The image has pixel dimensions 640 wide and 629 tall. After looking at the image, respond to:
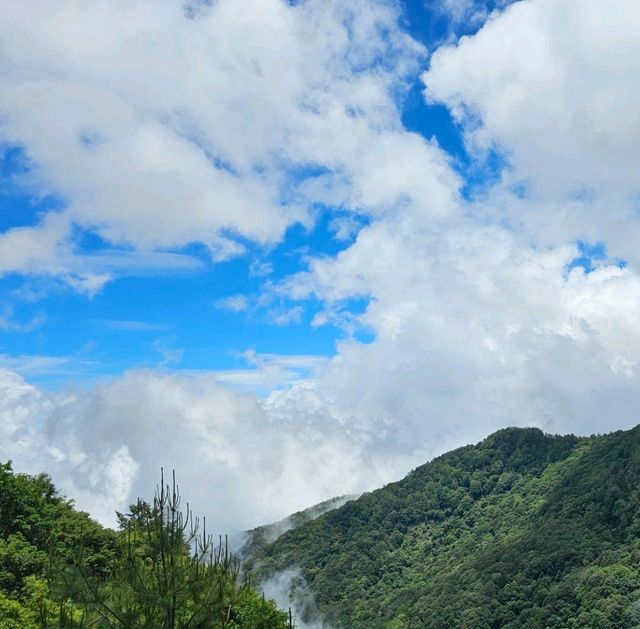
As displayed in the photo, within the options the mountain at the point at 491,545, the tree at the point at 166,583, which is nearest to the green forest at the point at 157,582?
the tree at the point at 166,583

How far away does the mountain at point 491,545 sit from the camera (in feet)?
309

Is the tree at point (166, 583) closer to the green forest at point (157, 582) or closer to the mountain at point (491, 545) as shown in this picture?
the green forest at point (157, 582)

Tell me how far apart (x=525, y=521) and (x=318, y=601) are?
5165cm

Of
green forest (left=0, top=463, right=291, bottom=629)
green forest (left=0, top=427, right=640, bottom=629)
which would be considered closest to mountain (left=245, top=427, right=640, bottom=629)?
→ green forest (left=0, top=427, right=640, bottom=629)

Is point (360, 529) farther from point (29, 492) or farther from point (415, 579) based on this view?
point (29, 492)

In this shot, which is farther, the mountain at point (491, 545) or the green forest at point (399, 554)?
the mountain at point (491, 545)

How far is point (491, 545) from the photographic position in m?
138

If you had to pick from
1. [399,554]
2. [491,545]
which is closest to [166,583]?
[491,545]

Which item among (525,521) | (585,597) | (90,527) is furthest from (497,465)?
(90,527)

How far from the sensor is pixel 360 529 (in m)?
177

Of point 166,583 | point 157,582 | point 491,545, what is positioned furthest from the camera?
point 491,545

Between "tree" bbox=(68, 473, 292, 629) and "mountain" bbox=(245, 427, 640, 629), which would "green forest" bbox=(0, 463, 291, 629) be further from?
"mountain" bbox=(245, 427, 640, 629)

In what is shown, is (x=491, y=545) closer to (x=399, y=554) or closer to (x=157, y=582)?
(x=399, y=554)

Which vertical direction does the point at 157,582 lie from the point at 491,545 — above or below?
below
